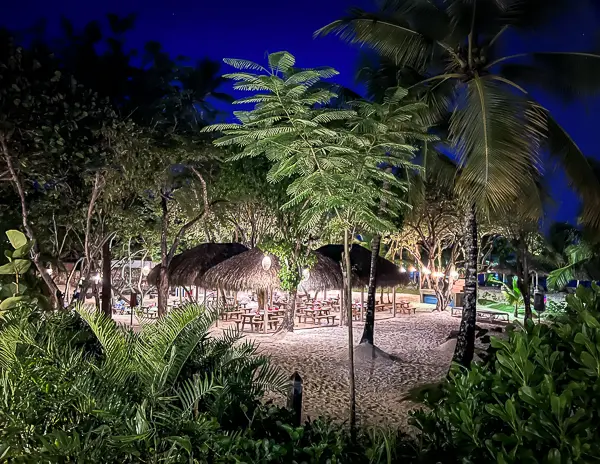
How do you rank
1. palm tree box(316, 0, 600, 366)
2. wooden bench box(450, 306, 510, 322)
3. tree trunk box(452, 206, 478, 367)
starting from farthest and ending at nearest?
wooden bench box(450, 306, 510, 322) → tree trunk box(452, 206, 478, 367) → palm tree box(316, 0, 600, 366)

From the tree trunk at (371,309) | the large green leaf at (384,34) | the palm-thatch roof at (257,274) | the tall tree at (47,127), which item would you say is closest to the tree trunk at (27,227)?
the tall tree at (47,127)

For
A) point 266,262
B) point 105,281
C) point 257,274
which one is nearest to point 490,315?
point 257,274

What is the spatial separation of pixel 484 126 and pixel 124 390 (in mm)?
5566

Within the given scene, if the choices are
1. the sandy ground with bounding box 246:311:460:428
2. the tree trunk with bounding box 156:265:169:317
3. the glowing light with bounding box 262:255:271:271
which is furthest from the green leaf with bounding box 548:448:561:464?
the tree trunk with bounding box 156:265:169:317

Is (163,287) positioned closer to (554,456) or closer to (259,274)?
(259,274)

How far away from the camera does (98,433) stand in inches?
95.2

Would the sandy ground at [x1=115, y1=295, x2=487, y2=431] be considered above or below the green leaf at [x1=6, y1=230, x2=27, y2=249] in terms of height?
below

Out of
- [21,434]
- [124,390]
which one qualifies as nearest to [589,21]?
[124,390]

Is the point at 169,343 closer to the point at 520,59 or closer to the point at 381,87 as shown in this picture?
the point at 520,59

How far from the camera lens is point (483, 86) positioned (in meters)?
6.73

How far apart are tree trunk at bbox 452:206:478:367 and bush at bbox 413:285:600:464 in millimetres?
6275

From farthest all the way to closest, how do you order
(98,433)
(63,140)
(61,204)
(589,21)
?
(61,204) → (63,140) → (589,21) → (98,433)

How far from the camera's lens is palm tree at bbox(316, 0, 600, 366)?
6359 millimetres

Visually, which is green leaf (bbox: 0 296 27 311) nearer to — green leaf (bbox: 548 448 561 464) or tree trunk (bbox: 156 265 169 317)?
green leaf (bbox: 548 448 561 464)
